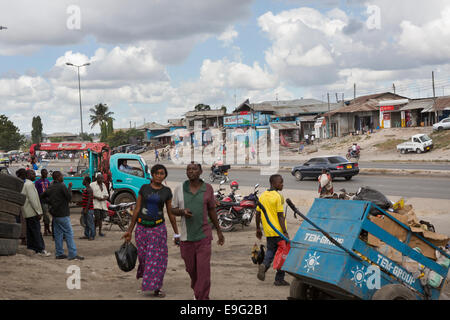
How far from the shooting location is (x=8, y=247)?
7406 mm

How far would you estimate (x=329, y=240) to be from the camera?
5.12 metres

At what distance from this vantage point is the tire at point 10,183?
7262mm

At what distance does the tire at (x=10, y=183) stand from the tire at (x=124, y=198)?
27.0ft

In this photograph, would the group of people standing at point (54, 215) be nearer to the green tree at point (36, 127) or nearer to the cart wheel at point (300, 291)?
the cart wheel at point (300, 291)

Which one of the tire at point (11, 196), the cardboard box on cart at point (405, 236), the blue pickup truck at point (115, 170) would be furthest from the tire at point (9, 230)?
the blue pickup truck at point (115, 170)

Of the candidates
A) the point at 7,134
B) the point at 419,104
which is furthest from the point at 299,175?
the point at 7,134

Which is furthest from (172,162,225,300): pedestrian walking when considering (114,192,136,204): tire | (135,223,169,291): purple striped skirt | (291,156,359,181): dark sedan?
(291,156,359,181): dark sedan

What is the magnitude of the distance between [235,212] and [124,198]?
5.00 meters

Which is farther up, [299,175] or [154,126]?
[154,126]

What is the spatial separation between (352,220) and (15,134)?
286 feet

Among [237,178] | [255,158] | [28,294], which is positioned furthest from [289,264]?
[255,158]

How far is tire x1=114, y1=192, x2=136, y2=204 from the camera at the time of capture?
51.5 feet

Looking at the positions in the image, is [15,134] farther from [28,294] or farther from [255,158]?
[28,294]

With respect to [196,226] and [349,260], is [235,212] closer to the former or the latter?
[196,226]
